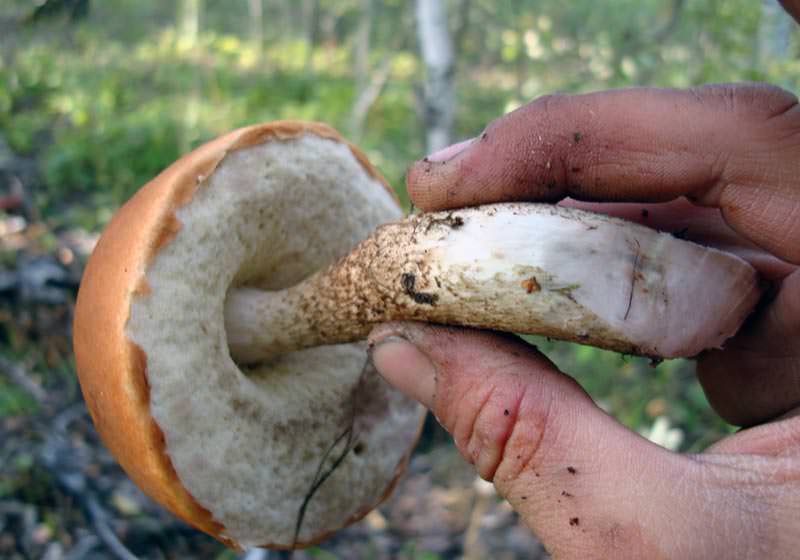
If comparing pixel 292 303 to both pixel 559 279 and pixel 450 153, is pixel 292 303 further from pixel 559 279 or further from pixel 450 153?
pixel 559 279

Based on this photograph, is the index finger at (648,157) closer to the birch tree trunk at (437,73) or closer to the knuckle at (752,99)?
the knuckle at (752,99)

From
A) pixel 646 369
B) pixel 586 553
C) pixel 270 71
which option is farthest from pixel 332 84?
pixel 586 553

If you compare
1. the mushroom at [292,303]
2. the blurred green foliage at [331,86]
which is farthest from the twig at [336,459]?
the blurred green foliage at [331,86]

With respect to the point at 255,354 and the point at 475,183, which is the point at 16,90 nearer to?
the point at 255,354

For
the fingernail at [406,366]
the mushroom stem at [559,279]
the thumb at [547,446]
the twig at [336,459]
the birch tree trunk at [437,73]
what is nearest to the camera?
the thumb at [547,446]

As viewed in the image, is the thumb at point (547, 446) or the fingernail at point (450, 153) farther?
the fingernail at point (450, 153)

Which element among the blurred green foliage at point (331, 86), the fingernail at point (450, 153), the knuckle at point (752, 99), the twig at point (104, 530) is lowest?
the twig at point (104, 530)
